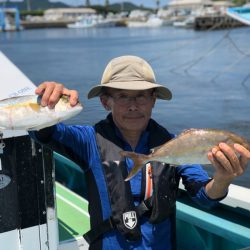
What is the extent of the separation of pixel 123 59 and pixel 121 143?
434mm

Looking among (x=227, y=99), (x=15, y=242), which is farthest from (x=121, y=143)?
(x=227, y=99)

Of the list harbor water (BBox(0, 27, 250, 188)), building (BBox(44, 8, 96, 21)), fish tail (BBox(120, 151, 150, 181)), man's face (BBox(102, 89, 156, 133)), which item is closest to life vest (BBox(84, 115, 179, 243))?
man's face (BBox(102, 89, 156, 133))

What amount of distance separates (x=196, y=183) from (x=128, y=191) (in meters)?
0.34

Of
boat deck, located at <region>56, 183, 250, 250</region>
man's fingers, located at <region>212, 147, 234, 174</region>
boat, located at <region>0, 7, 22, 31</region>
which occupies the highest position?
man's fingers, located at <region>212, 147, 234, 174</region>

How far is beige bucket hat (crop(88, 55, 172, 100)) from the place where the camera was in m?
2.24

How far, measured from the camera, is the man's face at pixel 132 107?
2.29m

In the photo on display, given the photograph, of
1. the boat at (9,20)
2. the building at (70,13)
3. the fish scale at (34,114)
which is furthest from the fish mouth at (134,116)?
the building at (70,13)

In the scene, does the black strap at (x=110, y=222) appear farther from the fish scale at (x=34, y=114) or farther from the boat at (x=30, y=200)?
the fish scale at (x=34, y=114)

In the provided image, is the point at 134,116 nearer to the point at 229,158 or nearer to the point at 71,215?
the point at 229,158

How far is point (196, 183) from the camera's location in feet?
7.56

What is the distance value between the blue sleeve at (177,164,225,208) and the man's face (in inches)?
12.9

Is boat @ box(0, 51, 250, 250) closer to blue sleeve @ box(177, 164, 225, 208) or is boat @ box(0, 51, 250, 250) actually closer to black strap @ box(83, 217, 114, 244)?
blue sleeve @ box(177, 164, 225, 208)

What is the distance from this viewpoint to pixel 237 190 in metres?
3.53

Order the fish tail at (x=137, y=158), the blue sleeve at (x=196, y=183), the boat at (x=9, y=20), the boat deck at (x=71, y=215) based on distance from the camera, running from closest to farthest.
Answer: the fish tail at (x=137, y=158) → the blue sleeve at (x=196, y=183) → the boat deck at (x=71, y=215) → the boat at (x=9, y=20)
